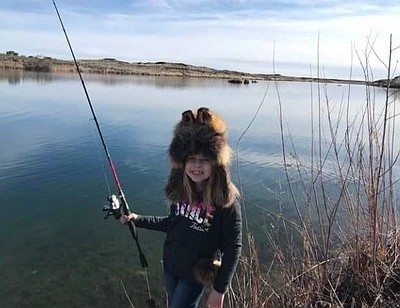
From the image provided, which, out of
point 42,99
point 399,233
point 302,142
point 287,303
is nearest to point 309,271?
point 287,303

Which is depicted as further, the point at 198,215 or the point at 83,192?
the point at 83,192

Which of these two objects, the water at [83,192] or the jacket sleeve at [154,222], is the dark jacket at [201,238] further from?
the water at [83,192]

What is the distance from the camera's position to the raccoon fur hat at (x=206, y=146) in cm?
258

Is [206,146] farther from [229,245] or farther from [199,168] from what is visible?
[229,245]

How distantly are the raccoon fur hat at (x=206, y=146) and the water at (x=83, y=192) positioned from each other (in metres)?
1.31

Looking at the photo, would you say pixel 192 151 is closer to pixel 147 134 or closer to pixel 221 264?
pixel 221 264

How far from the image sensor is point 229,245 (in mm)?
2504

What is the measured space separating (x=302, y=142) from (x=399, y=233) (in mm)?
9128

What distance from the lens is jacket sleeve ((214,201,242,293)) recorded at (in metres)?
2.50

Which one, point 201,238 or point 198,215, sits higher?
point 198,215

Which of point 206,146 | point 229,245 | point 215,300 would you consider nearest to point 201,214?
point 229,245

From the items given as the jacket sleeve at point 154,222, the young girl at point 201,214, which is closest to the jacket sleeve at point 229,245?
the young girl at point 201,214

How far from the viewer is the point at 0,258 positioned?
539 centimetres

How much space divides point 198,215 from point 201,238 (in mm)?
141
